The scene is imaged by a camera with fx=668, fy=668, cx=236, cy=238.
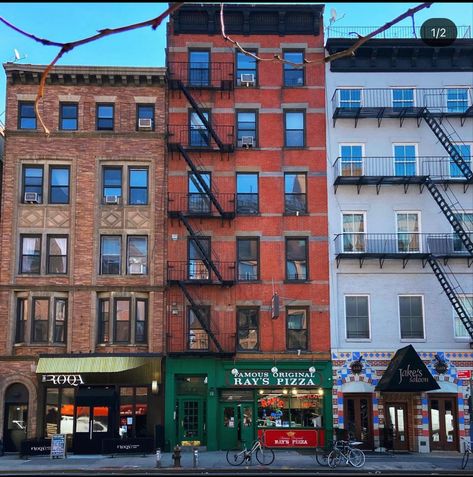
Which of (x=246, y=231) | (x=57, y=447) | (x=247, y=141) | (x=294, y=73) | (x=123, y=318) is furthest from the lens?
(x=294, y=73)

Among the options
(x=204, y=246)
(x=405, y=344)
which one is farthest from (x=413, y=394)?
(x=204, y=246)

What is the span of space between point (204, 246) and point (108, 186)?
5.44m

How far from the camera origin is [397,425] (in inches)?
1180

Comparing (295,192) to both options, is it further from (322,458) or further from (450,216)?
(322,458)

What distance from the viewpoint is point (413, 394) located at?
30.0 m

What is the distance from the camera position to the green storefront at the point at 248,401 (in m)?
30.0

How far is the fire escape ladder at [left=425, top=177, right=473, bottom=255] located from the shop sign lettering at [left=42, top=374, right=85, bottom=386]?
18013 millimetres

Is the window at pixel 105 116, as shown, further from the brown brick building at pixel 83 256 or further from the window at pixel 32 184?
the window at pixel 32 184

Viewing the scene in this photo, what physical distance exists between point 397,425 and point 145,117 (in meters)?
18.6

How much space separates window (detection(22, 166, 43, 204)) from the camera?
3142cm

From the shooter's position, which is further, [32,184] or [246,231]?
[246,231]

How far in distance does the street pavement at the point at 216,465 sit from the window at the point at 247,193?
1127 centimetres

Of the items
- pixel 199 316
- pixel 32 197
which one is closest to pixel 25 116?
pixel 32 197

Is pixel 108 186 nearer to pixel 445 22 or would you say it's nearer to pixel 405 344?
pixel 405 344
